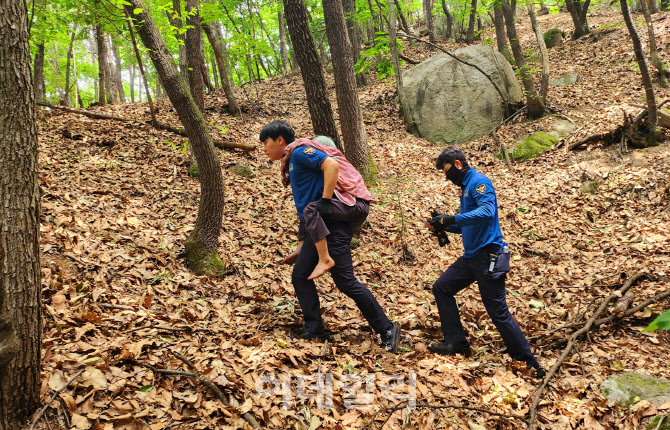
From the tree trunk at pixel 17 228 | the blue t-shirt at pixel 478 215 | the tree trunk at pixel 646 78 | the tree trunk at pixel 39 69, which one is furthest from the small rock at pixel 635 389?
the tree trunk at pixel 39 69

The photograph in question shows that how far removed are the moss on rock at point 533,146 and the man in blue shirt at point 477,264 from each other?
7287 mm

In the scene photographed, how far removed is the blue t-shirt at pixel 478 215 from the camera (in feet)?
12.6

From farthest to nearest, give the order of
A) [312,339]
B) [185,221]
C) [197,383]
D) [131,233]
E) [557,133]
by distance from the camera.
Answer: [557,133]
[185,221]
[131,233]
[312,339]
[197,383]

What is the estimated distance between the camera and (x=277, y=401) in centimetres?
301

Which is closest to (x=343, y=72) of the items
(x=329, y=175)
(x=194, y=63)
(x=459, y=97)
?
(x=194, y=63)

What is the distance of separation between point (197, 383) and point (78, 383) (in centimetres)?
77

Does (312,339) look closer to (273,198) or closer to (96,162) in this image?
(273,198)

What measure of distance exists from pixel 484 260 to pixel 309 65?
14.2 ft

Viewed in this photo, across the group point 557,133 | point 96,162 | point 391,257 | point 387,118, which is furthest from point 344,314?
point 387,118

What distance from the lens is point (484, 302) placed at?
4078 mm

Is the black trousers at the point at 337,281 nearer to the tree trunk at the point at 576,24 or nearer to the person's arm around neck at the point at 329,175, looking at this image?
the person's arm around neck at the point at 329,175

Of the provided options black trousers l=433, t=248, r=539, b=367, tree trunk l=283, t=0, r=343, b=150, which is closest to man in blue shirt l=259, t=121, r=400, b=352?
black trousers l=433, t=248, r=539, b=367

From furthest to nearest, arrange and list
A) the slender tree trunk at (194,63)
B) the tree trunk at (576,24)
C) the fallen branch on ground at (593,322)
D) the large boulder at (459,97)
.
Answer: the tree trunk at (576,24) → the large boulder at (459,97) → the slender tree trunk at (194,63) → the fallen branch on ground at (593,322)

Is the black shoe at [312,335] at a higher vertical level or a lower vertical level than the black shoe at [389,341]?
higher
